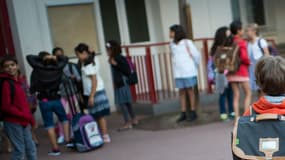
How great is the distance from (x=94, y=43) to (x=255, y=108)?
6.67 metres

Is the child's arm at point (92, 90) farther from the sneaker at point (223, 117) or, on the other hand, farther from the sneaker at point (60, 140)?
the sneaker at point (223, 117)

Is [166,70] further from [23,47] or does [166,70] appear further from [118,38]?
[23,47]

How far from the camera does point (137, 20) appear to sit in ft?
32.4

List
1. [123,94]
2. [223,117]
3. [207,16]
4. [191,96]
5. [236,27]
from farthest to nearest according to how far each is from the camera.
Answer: [207,16] < [191,96] < [123,94] < [223,117] < [236,27]

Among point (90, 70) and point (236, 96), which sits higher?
point (90, 70)

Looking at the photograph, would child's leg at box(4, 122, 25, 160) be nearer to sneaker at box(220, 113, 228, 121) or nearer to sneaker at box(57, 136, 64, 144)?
sneaker at box(57, 136, 64, 144)

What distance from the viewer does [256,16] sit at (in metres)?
10.9

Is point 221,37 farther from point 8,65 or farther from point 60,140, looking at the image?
point 8,65

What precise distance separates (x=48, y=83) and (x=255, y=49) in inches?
134

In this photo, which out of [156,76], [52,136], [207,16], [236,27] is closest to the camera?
[52,136]

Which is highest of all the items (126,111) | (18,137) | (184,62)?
(184,62)

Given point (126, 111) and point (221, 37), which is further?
point (126, 111)

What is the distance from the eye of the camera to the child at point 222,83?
23.0 feet

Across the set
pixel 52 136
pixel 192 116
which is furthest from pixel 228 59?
pixel 52 136
